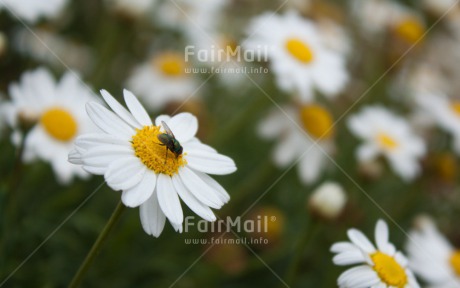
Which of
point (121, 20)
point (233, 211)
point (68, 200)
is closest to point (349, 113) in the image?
point (233, 211)

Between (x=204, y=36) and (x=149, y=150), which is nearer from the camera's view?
(x=149, y=150)

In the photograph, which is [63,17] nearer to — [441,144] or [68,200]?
[68,200]

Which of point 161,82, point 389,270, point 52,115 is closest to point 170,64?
point 161,82

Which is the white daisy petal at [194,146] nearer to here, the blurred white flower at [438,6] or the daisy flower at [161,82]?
the daisy flower at [161,82]

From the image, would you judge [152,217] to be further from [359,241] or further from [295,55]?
[295,55]

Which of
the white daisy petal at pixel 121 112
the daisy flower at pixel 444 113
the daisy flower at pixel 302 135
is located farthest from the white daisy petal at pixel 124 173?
the daisy flower at pixel 444 113

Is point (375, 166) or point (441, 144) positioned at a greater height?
point (441, 144)
